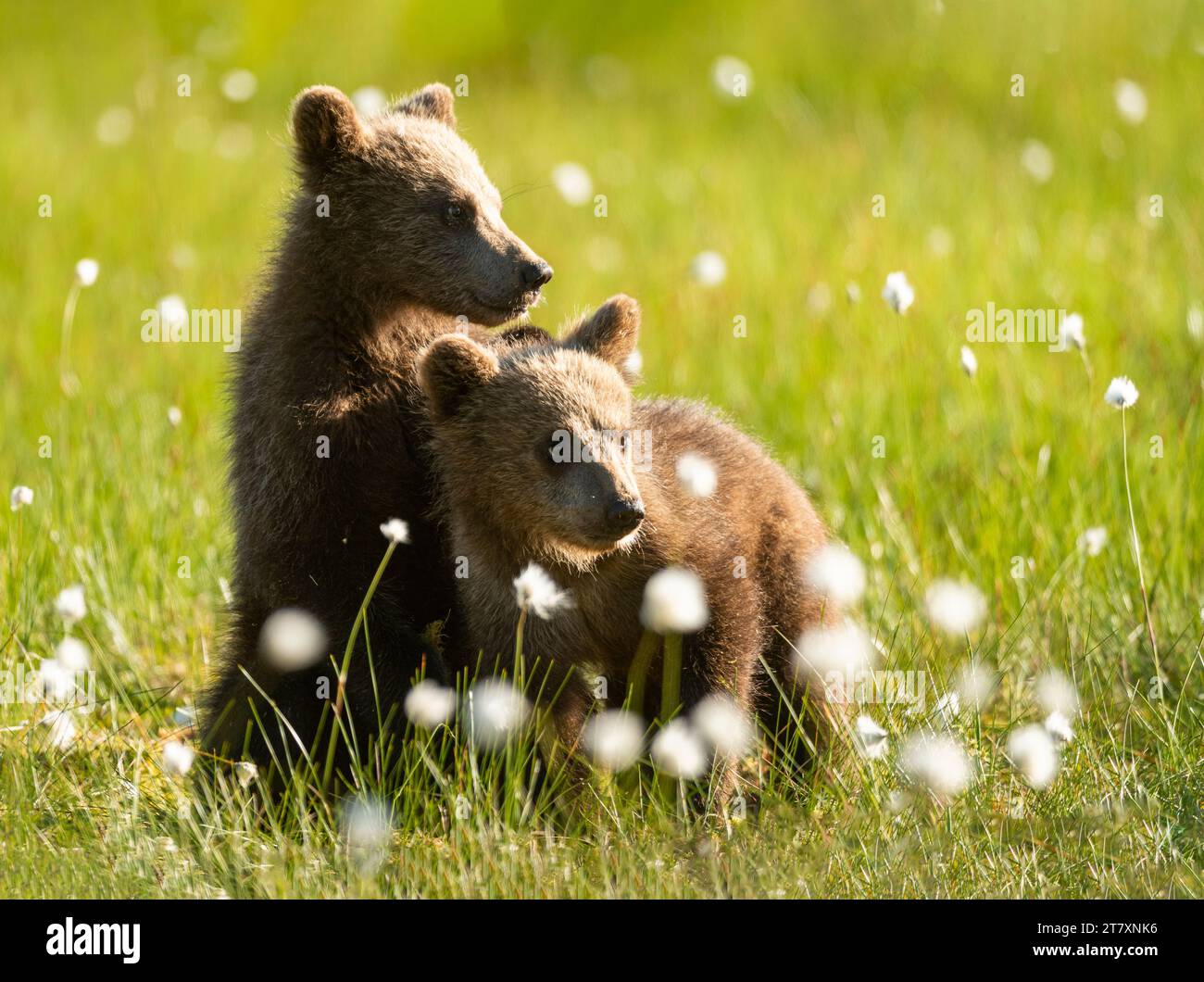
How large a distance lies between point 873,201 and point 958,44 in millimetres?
3607

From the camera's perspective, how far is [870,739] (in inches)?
167

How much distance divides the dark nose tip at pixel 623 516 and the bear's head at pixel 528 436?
158mm

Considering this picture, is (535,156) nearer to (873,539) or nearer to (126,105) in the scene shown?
(126,105)

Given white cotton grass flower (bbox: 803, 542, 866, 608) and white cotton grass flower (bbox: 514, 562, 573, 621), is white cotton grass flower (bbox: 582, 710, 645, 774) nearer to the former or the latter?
white cotton grass flower (bbox: 514, 562, 573, 621)

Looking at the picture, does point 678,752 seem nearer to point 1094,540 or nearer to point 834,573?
point 834,573

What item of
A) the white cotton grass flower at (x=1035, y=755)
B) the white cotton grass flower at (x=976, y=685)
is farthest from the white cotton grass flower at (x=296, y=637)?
the white cotton grass flower at (x=1035, y=755)

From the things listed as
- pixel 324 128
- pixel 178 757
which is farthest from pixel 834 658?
pixel 324 128

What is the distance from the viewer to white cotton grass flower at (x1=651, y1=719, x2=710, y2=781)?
3953 mm

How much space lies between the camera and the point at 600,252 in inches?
400

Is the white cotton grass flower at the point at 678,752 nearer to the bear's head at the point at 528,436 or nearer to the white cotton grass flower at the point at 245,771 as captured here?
the bear's head at the point at 528,436

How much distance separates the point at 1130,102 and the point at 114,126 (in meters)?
7.67

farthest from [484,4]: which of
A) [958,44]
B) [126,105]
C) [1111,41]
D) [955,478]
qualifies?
[955,478]

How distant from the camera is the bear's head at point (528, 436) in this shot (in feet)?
14.6

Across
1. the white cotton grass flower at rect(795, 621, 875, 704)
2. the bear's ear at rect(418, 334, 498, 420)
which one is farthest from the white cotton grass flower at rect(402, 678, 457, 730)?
the white cotton grass flower at rect(795, 621, 875, 704)
